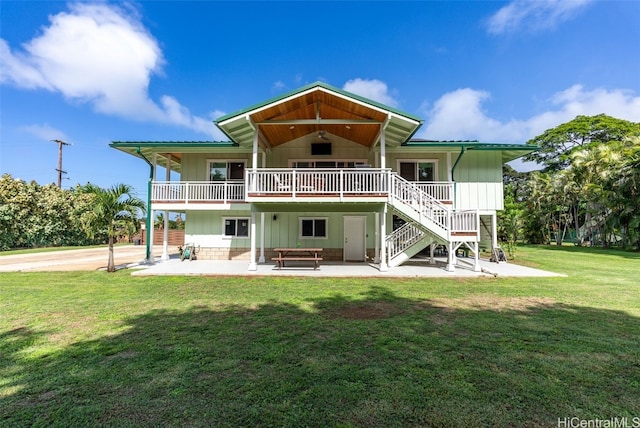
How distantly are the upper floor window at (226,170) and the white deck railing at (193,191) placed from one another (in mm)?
1368

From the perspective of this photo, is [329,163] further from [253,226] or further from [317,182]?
[253,226]

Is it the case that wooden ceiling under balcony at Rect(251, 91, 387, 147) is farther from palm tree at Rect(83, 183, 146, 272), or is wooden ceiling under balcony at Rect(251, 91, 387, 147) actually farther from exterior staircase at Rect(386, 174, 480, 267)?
palm tree at Rect(83, 183, 146, 272)

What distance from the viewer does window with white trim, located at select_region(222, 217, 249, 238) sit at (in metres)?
15.1

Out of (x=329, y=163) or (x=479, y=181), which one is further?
(x=329, y=163)

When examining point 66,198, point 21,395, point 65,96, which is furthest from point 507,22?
point 65,96

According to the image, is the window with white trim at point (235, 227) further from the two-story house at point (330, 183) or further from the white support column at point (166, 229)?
the white support column at point (166, 229)

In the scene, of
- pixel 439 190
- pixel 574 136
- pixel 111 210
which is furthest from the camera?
pixel 574 136

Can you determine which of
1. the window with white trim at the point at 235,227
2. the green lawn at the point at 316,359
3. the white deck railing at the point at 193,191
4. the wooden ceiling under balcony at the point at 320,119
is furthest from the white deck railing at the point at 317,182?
the green lawn at the point at 316,359

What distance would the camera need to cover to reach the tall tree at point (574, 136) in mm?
34406

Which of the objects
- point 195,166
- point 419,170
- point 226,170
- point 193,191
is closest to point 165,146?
point 195,166

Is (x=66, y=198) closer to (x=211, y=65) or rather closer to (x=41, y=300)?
(x=211, y=65)

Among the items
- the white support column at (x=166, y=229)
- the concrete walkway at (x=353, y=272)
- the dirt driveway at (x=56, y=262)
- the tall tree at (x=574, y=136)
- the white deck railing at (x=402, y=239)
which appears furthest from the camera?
the tall tree at (x=574, y=136)

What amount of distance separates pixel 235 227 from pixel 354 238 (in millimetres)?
6053

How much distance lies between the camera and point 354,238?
14.7m
